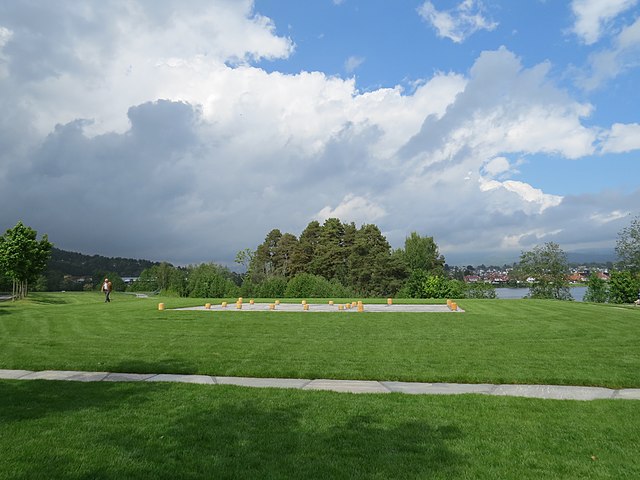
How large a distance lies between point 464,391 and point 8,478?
5691 mm

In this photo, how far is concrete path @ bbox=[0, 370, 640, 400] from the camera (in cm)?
677

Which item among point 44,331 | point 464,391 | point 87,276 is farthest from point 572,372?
point 87,276

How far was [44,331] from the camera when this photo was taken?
13.7 metres

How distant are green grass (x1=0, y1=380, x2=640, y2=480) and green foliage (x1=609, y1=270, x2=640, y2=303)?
29530 mm

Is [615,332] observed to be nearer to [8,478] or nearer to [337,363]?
[337,363]

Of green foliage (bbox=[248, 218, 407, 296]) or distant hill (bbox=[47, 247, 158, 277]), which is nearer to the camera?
green foliage (bbox=[248, 218, 407, 296])

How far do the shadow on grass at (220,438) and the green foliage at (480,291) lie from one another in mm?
34781

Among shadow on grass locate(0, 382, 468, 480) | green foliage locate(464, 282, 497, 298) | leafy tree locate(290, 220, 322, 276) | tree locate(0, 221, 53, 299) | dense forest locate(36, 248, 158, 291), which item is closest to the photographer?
shadow on grass locate(0, 382, 468, 480)

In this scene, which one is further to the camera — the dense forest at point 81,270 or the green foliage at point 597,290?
the dense forest at point 81,270

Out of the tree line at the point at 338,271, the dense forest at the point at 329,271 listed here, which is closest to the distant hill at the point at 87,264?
the tree line at the point at 338,271

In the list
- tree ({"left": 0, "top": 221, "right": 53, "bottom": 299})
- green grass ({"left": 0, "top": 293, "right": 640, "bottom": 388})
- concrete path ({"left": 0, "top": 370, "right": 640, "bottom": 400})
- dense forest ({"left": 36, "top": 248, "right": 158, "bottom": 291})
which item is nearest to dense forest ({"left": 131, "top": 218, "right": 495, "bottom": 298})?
dense forest ({"left": 36, "top": 248, "right": 158, "bottom": 291})

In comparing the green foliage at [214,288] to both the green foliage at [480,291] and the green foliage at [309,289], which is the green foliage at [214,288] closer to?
the green foliage at [309,289]

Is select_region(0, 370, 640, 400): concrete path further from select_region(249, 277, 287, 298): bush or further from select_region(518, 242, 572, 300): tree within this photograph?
select_region(518, 242, 572, 300): tree

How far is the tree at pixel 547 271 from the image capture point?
4366 cm
